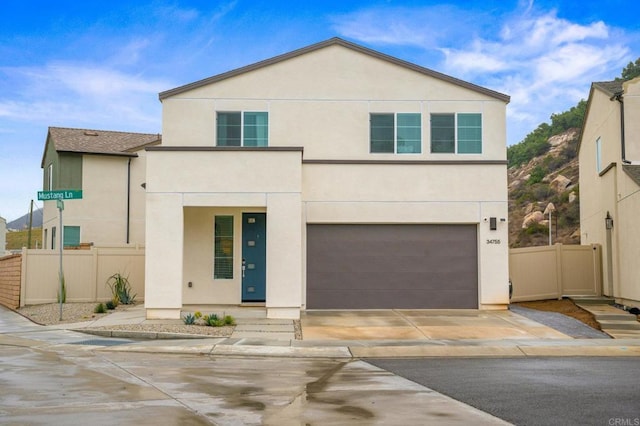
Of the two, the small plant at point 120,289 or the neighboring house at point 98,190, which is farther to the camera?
the neighboring house at point 98,190

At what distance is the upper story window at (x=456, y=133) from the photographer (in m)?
21.1

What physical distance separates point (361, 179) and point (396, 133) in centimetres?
176

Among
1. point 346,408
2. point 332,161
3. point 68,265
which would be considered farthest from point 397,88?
point 346,408

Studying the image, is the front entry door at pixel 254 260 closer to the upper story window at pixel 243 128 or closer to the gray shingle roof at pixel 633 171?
the upper story window at pixel 243 128

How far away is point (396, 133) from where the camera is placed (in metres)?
21.1

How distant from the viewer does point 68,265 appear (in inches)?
935

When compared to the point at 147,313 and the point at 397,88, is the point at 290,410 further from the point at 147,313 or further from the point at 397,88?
the point at 397,88

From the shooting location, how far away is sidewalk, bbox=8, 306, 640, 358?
554 inches

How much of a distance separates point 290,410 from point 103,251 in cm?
1722

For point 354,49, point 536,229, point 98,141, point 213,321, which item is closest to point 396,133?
point 354,49

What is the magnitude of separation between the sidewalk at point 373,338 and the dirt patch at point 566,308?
1.42 m

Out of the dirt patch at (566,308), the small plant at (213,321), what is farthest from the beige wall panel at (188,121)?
the dirt patch at (566,308)

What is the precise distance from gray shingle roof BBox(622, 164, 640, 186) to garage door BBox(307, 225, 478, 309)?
458 centimetres

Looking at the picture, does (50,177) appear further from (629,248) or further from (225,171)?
(629,248)
